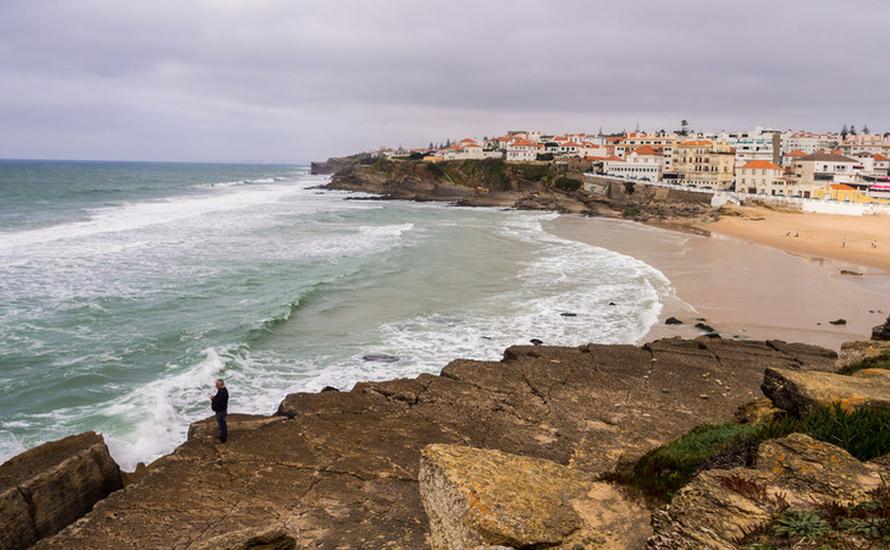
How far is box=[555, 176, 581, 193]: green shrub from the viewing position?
303ft

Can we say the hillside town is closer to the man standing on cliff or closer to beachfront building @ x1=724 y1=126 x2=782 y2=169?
beachfront building @ x1=724 y1=126 x2=782 y2=169

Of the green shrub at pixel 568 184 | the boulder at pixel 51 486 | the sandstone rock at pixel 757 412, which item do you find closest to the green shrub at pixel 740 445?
the sandstone rock at pixel 757 412

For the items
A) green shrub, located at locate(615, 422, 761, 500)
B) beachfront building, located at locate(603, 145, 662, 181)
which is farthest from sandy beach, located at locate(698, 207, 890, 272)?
green shrub, located at locate(615, 422, 761, 500)

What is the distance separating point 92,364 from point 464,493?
15911 mm

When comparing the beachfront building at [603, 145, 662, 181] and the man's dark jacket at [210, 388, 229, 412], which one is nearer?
the man's dark jacket at [210, 388, 229, 412]

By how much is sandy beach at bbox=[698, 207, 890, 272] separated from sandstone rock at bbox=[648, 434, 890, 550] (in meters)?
38.3

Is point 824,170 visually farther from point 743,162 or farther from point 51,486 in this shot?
point 51,486

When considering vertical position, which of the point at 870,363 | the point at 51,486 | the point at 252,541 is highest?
the point at 870,363

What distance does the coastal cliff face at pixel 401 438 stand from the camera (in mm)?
8430

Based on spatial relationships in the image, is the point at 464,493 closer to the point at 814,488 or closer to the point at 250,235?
the point at 814,488

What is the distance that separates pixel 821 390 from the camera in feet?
28.0

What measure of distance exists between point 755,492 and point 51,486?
31.5 ft

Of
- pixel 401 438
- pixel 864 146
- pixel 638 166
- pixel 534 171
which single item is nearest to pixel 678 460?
pixel 401 438

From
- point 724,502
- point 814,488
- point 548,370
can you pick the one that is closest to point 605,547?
point 724,502
